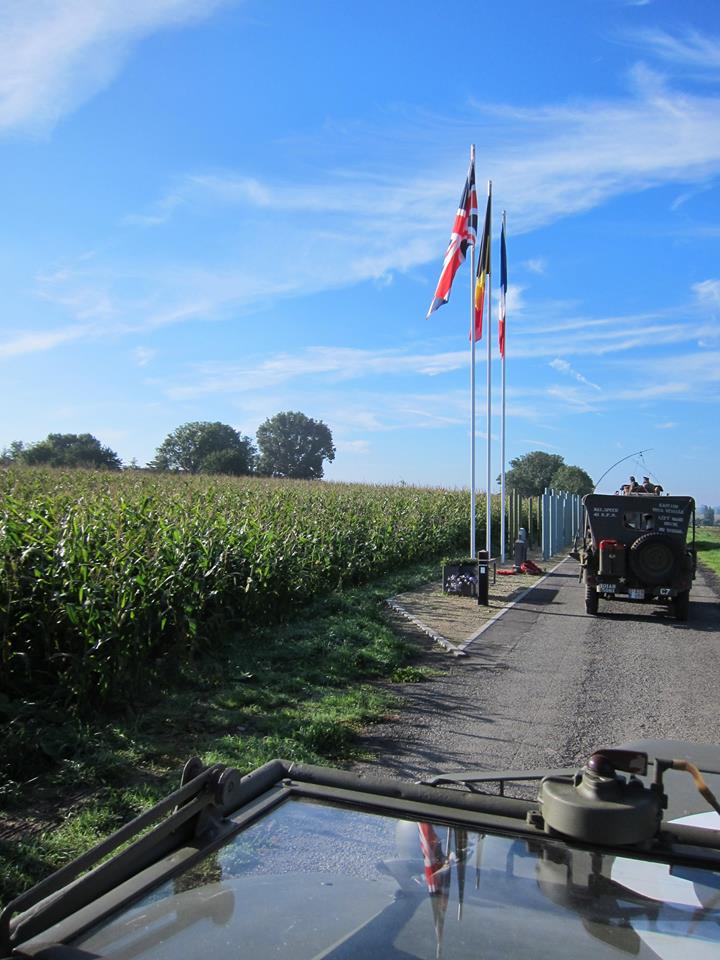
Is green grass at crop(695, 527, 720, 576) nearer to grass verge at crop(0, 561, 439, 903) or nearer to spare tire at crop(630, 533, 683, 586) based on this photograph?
spare tire at crop(630, 533, 683, 586)

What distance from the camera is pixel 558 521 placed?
28.2 m

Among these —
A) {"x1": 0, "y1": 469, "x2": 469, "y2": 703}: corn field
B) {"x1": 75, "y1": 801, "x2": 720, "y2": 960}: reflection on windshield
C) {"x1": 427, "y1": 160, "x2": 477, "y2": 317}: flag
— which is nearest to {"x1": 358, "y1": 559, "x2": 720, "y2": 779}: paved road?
{"x1": 0, "y1": 469, "x2": 469, "y2": 703}: corn field

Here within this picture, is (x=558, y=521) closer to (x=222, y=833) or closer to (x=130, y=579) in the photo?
(x=130, y=579)

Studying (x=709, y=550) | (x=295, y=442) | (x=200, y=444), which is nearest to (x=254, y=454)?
(x=200, y=444)

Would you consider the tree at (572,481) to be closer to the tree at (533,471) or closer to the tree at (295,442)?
the tree at (533,471)

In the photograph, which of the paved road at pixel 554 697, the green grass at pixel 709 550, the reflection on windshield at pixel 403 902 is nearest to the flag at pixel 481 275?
the paved road at pixel 554 697

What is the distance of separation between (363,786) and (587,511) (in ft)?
41.8

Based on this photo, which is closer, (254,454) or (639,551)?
(639,551)

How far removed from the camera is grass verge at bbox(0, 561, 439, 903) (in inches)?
179

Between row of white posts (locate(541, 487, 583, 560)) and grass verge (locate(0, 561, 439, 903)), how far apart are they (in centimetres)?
1648

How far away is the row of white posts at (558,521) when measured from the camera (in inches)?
1004

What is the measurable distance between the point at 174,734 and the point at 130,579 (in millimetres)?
1729

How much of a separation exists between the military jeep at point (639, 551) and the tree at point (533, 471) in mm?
35767

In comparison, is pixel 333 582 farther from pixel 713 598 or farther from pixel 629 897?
pixel 629 897
